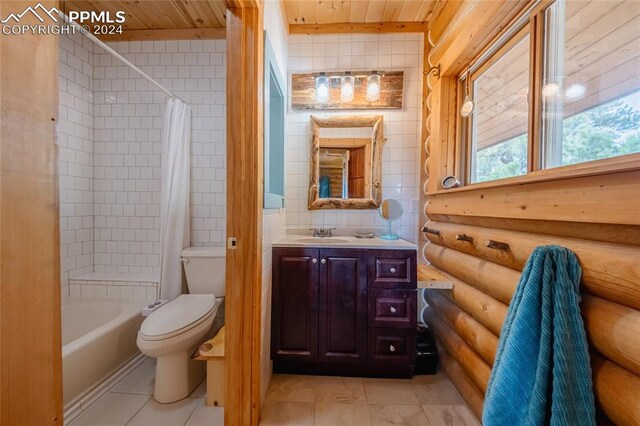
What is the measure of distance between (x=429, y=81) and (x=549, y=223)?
5.39ft

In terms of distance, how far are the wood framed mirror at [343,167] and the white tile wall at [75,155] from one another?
1.90 meters

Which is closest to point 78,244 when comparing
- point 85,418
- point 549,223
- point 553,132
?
point 85,418

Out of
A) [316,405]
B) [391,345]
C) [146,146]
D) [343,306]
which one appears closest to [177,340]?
[316,405]

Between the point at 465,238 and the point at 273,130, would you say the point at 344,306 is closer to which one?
the point at 465,238

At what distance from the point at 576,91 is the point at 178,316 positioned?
2333mm

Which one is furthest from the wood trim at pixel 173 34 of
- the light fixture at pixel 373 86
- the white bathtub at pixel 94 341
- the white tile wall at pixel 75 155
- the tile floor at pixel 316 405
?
the tile floor at pixel 316 405

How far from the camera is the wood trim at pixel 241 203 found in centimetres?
124

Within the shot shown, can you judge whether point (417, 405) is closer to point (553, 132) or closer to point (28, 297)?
point (553, 132)

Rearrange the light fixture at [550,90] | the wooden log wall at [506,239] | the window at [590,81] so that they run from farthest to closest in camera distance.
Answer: the light fixture at [550,90] → the window at [590,81] → the wooden log wall at [506,239]

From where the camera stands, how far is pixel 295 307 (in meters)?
1.74

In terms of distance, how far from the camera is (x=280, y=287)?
173 cm

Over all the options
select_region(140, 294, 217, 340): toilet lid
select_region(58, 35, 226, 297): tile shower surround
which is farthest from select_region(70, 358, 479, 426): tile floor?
select_region(58, 35, 226, 297): tile shower surround

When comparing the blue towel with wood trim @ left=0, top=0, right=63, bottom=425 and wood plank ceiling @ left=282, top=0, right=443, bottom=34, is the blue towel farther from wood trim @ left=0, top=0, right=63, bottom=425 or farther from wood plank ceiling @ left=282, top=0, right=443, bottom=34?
wood plank ceiling @ left=282, top=0, right=443, bottom=34

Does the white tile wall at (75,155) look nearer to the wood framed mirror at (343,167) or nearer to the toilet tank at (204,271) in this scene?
the toilet tank at (204,271)
